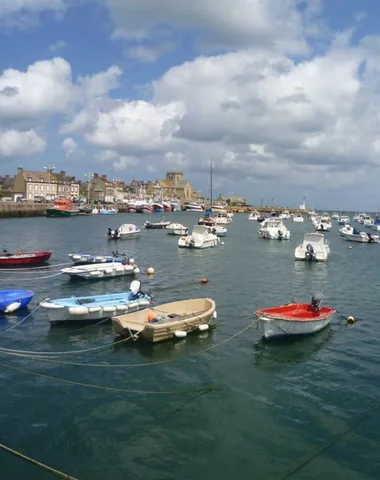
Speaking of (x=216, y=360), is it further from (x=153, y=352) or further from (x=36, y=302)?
(x=36, y=302)

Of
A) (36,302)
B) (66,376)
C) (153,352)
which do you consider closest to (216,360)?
(153,352)

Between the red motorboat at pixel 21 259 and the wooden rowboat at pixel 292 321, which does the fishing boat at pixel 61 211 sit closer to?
the red motorboat at pixel 21 259

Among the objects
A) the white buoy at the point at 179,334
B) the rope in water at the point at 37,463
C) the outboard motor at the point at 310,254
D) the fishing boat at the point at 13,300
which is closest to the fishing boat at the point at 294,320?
the white buoy at the point at 179,334

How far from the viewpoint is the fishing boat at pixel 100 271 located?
36.0m

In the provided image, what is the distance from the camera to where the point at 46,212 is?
5556 inches

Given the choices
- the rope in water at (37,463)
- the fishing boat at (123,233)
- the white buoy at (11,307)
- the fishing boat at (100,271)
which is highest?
the fishing boat at (123,233)

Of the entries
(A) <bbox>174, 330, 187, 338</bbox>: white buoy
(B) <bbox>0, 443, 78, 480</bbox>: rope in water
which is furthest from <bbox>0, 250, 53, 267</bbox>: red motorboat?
(B) <bbox>0, 443, 78, 480</bbox>: rope in water

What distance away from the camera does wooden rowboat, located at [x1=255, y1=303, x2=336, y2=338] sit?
69.9 feet

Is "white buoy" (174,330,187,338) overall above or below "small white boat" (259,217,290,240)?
below

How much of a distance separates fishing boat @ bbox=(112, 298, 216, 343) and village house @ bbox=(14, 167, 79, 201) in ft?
531

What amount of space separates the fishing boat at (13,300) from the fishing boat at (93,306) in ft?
8.15

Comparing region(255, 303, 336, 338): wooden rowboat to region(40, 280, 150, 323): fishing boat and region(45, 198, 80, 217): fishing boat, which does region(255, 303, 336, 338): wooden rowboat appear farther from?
region(45, 198, 80, 217): fishing boat

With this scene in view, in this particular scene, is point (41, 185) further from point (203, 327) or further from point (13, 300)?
point (203, 327)

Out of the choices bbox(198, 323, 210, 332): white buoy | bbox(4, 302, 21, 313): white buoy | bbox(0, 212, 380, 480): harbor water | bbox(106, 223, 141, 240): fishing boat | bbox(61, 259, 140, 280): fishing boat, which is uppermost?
bbox(106, 223, 141, 240): fishing boat
